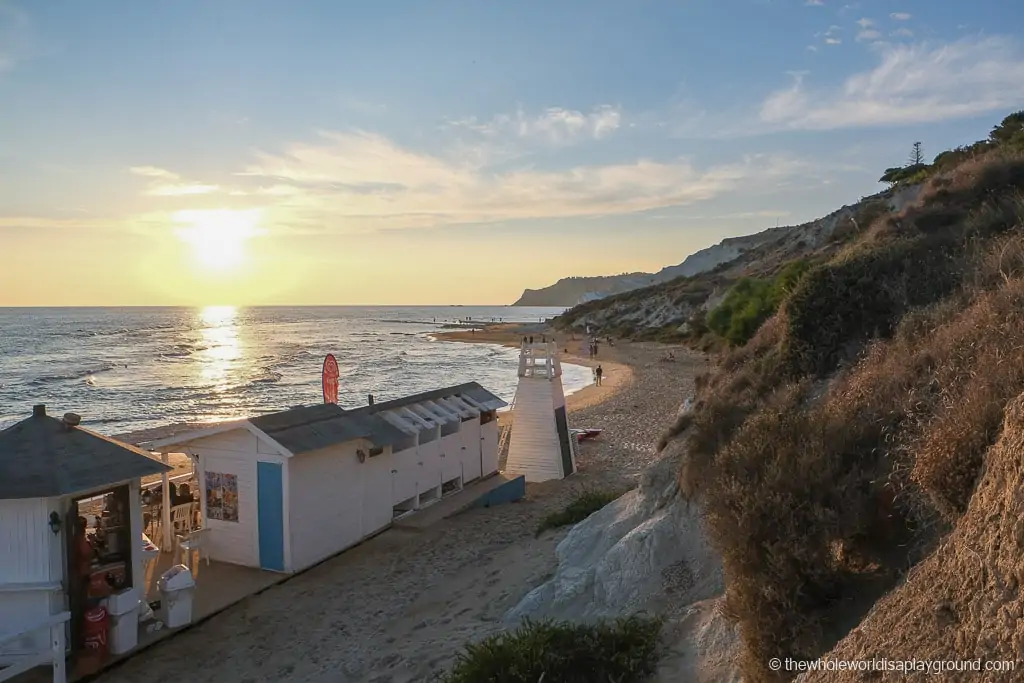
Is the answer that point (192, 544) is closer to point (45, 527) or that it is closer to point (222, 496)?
point (222, 496)

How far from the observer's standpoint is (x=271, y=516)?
11078 millimetres

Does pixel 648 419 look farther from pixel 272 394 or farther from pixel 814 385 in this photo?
pixel 272 394

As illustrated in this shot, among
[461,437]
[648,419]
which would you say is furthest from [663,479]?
[648,419]

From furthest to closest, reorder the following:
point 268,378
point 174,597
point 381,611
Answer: point 268,378 → point 381,611 → point 174,597

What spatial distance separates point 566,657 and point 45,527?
6224 millimetres

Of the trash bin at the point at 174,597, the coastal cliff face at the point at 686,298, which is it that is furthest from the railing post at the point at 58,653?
the coastal cliff face at the point at 686,298

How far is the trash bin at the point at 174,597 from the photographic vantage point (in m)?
8.94

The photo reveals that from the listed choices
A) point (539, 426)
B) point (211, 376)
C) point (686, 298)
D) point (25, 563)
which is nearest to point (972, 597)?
point (25, 563)

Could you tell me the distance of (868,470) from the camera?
5105 mm

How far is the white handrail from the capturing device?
23.9ft

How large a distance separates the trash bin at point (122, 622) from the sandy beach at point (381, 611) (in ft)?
0.70

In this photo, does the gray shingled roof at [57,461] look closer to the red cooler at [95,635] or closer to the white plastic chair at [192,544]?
the red cooler at [95,635]

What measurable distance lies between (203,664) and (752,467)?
22.5ft

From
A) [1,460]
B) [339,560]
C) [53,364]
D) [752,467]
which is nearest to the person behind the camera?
[752,467]
